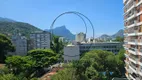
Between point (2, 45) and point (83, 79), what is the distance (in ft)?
110

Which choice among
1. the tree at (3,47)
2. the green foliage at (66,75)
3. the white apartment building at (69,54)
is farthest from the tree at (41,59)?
the green foliage at (66,75)

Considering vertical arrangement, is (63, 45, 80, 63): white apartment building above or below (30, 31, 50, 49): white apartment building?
below

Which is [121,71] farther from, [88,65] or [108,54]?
[88,65]

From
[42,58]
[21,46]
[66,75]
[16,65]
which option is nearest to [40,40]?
[21,46]

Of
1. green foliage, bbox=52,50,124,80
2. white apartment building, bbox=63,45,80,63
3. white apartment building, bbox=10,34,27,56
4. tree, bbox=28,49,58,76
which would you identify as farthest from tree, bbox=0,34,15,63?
green foliage, bbox=52,50,124,80

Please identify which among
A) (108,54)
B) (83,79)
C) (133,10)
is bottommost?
(83,79)

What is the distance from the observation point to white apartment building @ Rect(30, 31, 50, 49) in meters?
93.9

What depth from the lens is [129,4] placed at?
27.2m

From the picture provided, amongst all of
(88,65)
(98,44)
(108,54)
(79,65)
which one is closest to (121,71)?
(108,54)

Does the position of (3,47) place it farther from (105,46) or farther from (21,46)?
(105,46)

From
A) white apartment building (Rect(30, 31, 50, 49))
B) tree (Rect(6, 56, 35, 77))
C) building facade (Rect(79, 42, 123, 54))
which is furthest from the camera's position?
white apartment building (Rect(30, 31, 50, 49))

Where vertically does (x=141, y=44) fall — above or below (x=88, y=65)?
above

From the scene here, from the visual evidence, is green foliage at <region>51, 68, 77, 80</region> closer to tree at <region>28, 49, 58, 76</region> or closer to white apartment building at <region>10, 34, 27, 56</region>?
tree at <region>28, 49, 58, 76</region>

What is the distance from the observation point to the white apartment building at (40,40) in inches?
3696
